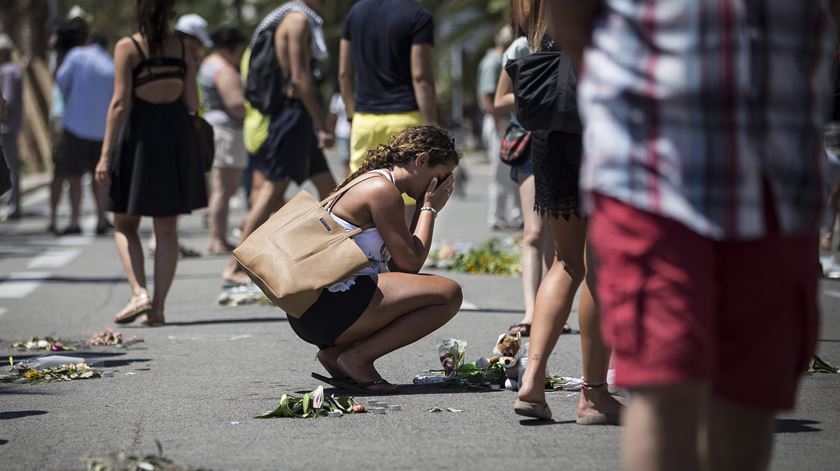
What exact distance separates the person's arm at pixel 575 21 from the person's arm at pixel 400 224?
2546mm

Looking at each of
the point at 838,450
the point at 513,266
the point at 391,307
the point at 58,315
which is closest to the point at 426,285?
the point at 391,307

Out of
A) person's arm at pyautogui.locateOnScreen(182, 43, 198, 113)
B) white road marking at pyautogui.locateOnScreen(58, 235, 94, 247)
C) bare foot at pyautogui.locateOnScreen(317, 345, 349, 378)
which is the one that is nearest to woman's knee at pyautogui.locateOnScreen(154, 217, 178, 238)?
person's arm at pyautogui.locateOnScreen(182, 43, 198, 113)

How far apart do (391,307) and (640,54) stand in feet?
9.95

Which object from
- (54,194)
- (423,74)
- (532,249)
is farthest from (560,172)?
(54,194)

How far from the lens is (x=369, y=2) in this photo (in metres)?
8.37

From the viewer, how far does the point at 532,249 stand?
789 cm

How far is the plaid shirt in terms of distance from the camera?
3.02 m

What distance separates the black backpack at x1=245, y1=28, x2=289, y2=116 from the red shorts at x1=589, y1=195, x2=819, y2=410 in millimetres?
7098

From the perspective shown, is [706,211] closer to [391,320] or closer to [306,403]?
[306,403]

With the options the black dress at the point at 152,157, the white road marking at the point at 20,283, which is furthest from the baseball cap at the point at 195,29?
the black dress at the point at 152,157

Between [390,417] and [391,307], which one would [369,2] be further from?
[390,417]

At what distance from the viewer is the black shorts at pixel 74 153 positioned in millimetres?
15211

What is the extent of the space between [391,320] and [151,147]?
292cm

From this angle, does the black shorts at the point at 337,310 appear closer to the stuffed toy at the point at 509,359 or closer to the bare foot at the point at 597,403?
the stuffed toy at the point at 509,359
